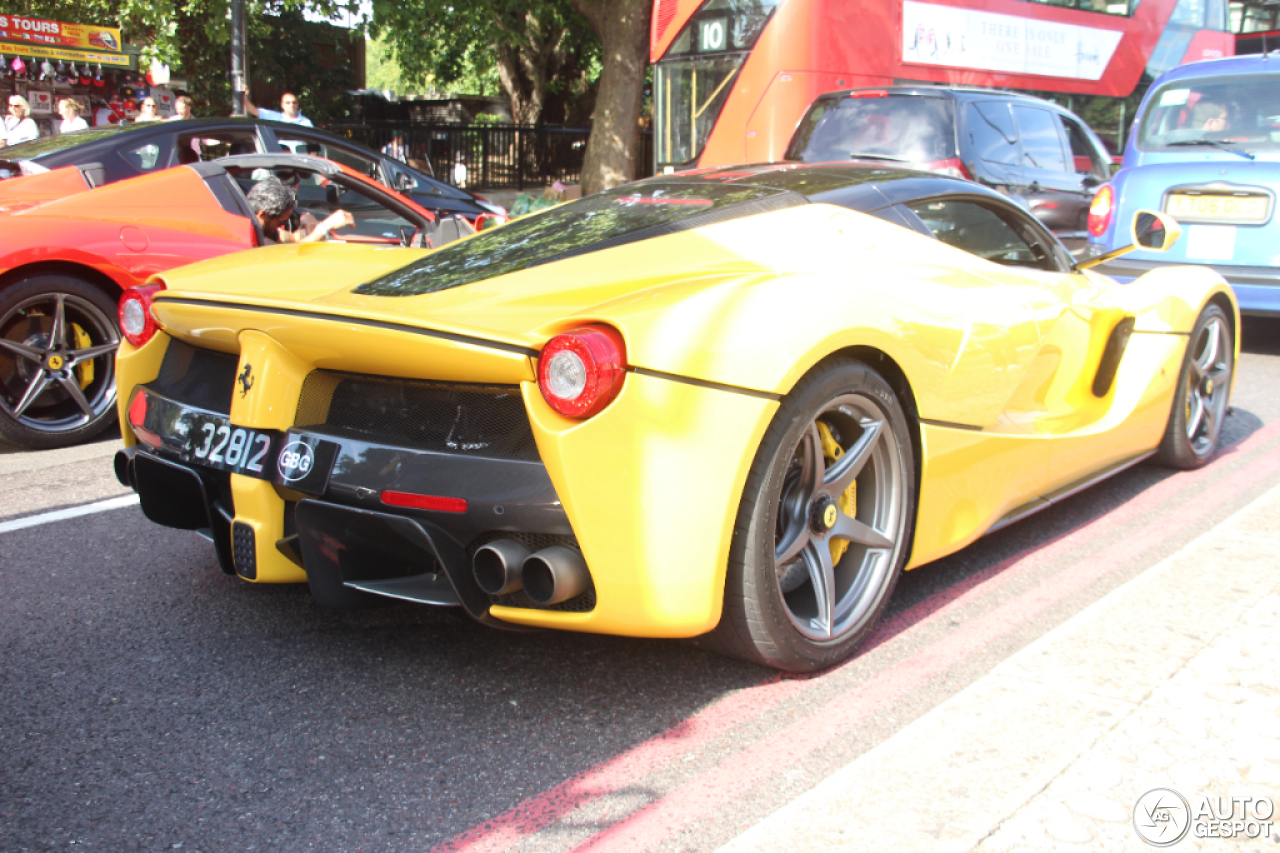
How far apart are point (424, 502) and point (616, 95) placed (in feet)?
51.7

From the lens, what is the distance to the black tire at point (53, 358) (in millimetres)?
5117

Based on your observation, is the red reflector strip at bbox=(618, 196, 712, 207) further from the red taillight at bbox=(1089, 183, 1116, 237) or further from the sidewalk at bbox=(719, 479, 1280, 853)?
the red taillight at bbox=(1089, 183, 1116, 237)

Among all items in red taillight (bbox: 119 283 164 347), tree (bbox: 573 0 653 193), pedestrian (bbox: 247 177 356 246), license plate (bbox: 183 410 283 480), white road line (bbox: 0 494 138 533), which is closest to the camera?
license plate (bbox: 183 410 283 480)

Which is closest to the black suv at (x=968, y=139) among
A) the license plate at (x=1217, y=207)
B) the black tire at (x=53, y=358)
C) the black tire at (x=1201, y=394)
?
the license plate at (x=1217, y=207)

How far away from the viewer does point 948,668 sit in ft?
9.37

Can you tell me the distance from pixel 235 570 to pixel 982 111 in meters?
7.90

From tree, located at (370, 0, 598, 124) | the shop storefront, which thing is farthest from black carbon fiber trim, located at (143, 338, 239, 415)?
tree, located at (370, 0, 598, 124)

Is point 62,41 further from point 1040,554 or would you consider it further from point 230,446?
point 1040,554

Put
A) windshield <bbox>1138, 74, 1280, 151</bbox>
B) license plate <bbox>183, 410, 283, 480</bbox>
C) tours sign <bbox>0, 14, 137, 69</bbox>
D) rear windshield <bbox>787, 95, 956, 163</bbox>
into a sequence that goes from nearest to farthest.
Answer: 1. license plate <bbox>183, 410, 283, 480</bbox>
2. windshield <bbox>1138, 74, 1280, 151</bbox>
3. rear windshield <bbox>787, 95, 956, 163</bbox>
4. tours sign <bbox>0, 14, 137, 69</bbox>

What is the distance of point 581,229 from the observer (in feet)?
10.5

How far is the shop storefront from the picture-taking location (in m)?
14.1

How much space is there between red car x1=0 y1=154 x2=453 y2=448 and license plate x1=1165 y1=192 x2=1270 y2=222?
17.5ft

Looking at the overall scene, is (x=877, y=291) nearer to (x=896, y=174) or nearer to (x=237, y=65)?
(x=896, y=174)

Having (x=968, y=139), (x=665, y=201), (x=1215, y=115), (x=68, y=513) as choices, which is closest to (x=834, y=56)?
(x=968, y=139)
